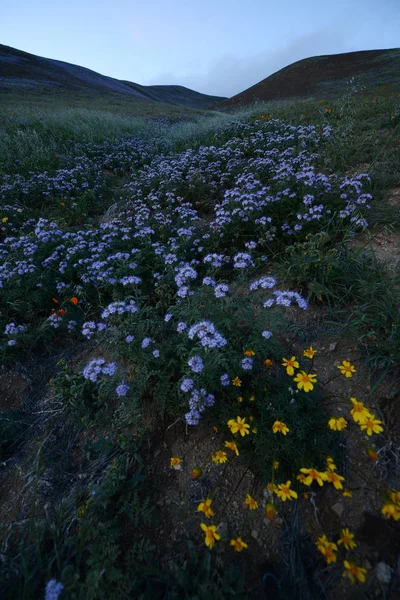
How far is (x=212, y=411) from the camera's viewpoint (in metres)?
2.44

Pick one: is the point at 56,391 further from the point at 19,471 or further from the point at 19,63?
the point at 19,63

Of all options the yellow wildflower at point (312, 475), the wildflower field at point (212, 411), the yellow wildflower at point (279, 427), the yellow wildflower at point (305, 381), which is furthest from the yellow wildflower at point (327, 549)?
the yellow wildflower at point (305, 381)

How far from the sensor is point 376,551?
173 centimetres

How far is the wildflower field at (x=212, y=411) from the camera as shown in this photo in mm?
1800

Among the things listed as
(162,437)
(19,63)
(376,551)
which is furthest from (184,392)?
(19,63)

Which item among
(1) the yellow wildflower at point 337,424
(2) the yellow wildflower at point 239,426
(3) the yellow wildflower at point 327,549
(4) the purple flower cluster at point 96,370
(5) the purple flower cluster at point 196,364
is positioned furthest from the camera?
(4) the purple flower cluster at point 96,370

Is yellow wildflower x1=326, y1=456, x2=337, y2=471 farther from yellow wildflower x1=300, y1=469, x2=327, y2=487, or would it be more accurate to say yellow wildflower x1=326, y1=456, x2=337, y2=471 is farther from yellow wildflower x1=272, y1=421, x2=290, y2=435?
yellow wildflower x1=272, y1=421, x2=290, y2=435

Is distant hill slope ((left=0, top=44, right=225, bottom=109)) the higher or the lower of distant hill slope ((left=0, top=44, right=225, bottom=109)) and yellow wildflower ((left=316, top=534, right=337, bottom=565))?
the higher

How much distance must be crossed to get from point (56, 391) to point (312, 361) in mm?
2657

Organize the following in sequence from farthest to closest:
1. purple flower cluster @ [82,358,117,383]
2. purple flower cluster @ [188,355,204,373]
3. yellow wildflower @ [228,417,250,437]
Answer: purple flower cluster @ [82,358,117,383] → purple flower cluster @ [188,355,204,373] → yellow wildflower @ [228,417,250,437]

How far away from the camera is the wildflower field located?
1800mm

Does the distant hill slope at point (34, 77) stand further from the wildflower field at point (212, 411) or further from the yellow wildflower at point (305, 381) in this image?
the yellow wildflower at point (305, 381)

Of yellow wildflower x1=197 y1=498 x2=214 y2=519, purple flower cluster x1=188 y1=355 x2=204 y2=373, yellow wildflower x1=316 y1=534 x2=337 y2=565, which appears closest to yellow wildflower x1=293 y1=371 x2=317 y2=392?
purple flower cluster x1=188 y1=355 x2=204 y2=373

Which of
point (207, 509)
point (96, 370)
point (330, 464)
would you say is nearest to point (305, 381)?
point (330, 464)
